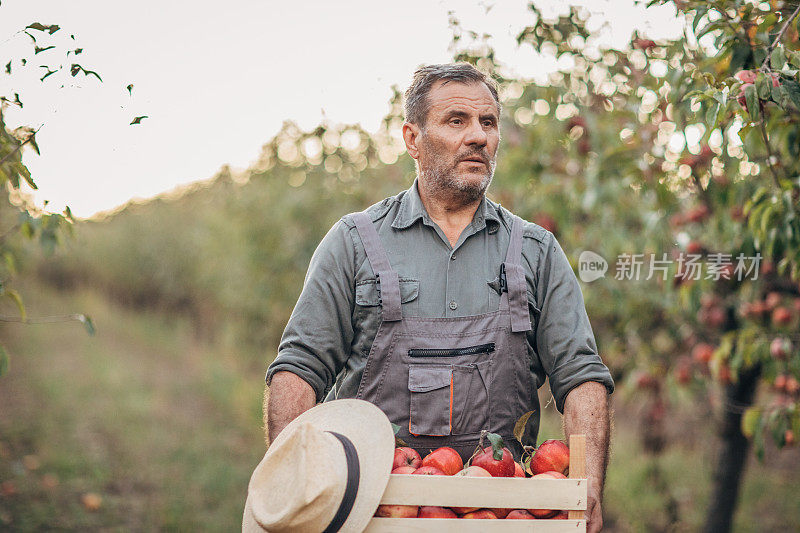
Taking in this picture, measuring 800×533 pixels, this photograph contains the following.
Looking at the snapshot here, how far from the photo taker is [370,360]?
2342 mm

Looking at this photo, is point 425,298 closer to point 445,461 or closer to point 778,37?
point 445,461

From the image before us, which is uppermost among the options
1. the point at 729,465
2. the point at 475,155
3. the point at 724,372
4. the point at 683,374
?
the point at 475,155

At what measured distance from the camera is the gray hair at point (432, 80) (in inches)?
99.6

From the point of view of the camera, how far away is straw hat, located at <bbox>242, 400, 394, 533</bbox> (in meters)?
1.77

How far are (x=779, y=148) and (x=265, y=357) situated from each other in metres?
8.84

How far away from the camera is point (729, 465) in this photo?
5598 millimetres

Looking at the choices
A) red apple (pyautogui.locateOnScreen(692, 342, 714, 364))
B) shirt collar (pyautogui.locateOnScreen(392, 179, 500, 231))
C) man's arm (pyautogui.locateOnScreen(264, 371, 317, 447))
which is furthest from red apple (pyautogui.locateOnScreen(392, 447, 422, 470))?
red apple (pyautogui.locateOnScreen(692, 342, 714, 364))

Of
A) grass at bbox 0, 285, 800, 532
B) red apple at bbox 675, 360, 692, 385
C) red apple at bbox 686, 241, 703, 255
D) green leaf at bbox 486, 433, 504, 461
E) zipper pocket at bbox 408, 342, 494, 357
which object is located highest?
zipper pocket at bbox 408, 342, 494, 357

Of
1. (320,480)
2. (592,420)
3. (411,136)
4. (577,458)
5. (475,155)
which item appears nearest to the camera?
(320,480)

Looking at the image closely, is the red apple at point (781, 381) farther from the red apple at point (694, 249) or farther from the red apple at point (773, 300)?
the red apple at point (694, 249)

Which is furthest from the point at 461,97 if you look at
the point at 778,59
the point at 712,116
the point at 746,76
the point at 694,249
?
the point at 694,249

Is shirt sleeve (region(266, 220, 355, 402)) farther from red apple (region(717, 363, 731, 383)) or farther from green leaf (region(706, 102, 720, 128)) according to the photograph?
red apple (region(717, 363, 731, 383))

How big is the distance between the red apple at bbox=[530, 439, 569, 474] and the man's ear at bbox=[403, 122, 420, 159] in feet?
3.45

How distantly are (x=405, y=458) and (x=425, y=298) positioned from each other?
1.76 feet
